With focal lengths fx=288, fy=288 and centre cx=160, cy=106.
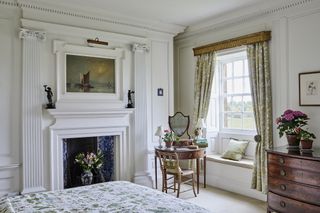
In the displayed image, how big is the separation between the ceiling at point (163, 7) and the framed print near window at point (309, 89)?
4.12 ft

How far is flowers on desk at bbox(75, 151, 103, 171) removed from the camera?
4.45 m

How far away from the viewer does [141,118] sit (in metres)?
4.92

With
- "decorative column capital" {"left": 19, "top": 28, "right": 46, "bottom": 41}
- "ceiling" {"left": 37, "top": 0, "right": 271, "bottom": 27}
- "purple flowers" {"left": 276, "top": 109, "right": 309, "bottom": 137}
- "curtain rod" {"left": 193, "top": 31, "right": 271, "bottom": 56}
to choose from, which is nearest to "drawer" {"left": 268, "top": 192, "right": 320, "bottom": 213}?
"purple flowers" {"left": 276, "top": 109, "right": 309, "bottom": 137}

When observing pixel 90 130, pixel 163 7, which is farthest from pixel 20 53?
pixel 163 7

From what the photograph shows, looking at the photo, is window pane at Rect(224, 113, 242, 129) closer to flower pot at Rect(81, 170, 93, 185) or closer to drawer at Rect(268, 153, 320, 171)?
drawer at Rect(268, 153, 320, 171)

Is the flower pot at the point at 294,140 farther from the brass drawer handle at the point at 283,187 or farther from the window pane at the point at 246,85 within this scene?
the window pane at the point at 246,85

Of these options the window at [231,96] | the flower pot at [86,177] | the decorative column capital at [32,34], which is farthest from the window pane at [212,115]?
the decorative column capital at [32,34]

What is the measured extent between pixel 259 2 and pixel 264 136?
1.93 meters

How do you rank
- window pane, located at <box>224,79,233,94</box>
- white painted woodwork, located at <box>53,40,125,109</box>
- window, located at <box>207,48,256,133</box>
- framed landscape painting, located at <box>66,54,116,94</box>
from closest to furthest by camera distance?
white painted woodwork, located at <box>53,40,125,109</box>
framed landscape painting, located at <box>66,54,116,94</box>
window, located at <box>207,48,256,133</box>
window pane, located at <box>224,79,233,94</box>

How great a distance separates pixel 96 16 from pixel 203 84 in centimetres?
217

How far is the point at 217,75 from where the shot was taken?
5.38 meters

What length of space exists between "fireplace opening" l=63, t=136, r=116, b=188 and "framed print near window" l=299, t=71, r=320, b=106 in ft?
9.54

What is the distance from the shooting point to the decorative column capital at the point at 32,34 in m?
3.94

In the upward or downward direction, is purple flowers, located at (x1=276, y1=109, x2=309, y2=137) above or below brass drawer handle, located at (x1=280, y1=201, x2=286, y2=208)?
above
